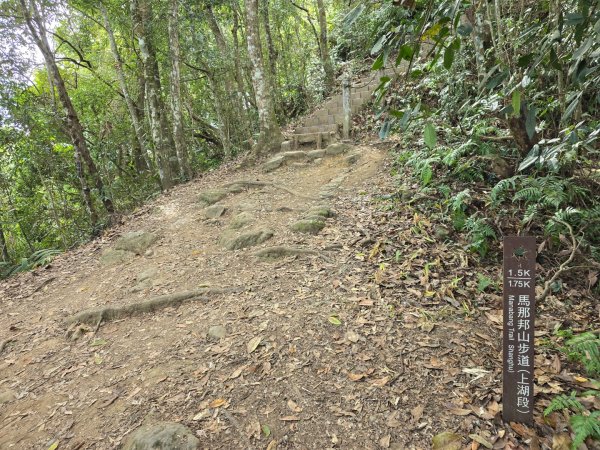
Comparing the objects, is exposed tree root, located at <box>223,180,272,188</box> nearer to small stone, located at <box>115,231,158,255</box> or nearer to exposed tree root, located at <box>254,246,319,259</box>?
small stone, located at <box>115,231,158,255</box>

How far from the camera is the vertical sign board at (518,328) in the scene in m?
2.37

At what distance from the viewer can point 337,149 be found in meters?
8.53

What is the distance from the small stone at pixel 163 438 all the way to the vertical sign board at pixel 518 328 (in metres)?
2.24

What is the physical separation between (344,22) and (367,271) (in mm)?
3212

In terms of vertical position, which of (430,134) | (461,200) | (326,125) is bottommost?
(461,200)

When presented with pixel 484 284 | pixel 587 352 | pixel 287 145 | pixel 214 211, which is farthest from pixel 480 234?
pixel 287 145

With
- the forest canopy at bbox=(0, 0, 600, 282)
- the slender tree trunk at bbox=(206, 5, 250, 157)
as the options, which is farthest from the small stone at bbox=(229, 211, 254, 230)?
the slender tree trunk at bbox=(206, 5, 250, 157)

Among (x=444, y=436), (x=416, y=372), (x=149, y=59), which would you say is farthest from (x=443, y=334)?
(x=149, y=59)

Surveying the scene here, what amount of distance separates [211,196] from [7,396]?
15.4 feet

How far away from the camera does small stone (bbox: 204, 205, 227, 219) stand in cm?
675

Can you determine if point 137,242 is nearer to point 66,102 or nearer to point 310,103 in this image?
point 66,102

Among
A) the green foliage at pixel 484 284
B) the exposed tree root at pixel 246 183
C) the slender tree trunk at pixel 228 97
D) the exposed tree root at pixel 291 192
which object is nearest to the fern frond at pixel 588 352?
the green foliage at pixel 484 284

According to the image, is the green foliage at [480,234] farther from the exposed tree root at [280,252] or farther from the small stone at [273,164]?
the small stone at [273,164]

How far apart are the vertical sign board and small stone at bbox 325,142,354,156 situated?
21.0 feet
